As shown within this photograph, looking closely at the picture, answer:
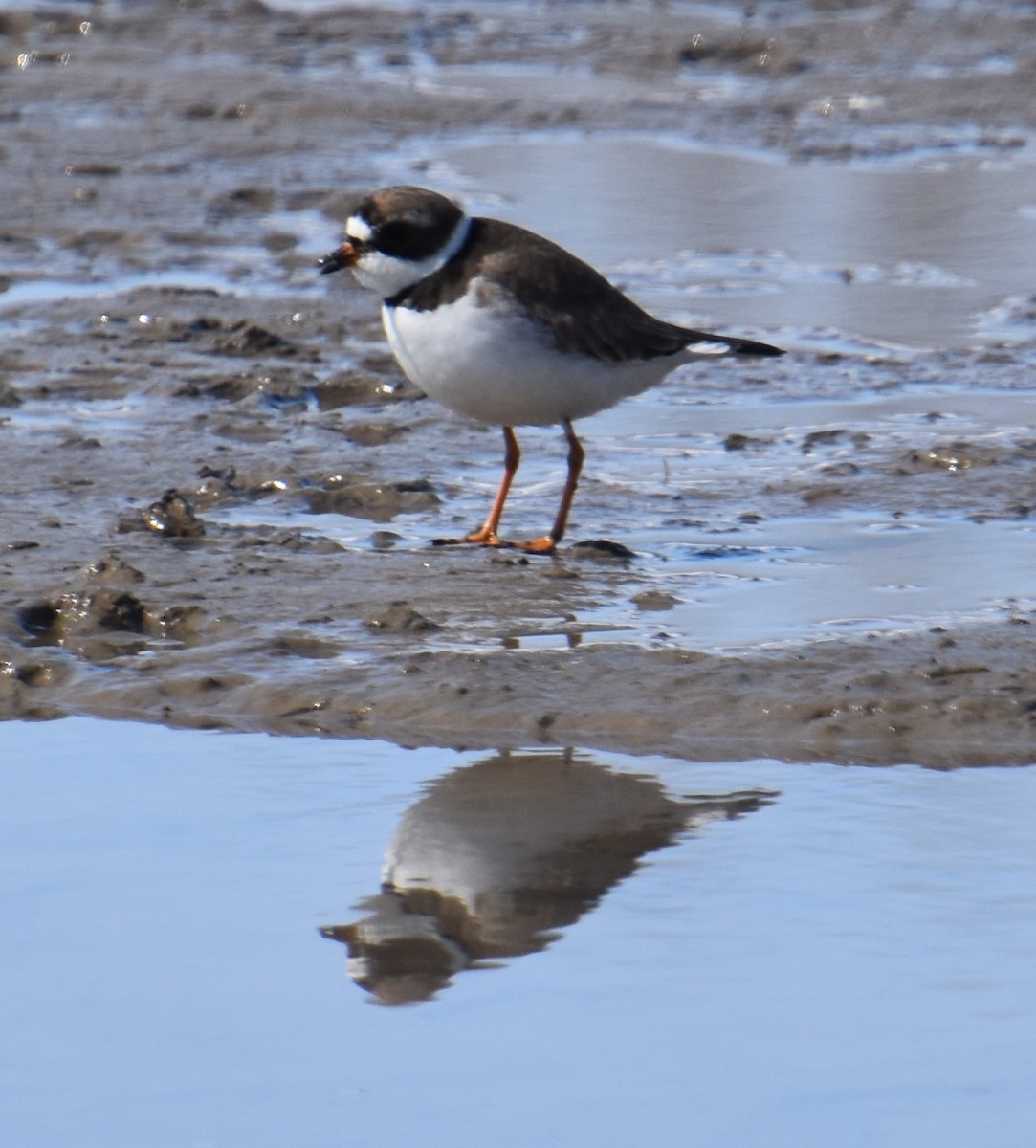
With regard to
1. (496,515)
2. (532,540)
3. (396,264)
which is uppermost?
(396,264)

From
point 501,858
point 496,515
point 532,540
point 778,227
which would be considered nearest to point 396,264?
point 496,515

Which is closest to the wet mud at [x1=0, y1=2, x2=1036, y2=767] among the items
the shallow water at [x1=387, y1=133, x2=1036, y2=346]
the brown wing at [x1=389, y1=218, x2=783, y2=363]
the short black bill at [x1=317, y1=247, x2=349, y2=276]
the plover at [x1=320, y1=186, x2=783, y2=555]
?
the shallow water at [x1=387, y1=133, x2=1036, y2=346]

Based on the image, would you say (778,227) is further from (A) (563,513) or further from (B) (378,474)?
(A) (563,513)

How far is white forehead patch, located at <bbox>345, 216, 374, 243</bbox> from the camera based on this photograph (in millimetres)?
6109

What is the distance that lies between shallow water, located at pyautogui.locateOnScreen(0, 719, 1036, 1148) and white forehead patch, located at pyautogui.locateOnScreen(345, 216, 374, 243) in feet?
6.68

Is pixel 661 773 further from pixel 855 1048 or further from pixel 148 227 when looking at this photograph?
pixel 148 227

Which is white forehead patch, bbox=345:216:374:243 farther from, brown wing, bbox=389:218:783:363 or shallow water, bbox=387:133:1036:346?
shallow water, bbox=387:133:1036:346

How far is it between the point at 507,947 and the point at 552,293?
285 cm

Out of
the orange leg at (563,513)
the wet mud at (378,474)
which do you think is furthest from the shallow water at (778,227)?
the orange leg at (563,513)

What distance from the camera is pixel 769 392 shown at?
A: 25.6ft

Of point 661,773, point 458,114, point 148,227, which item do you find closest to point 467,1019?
point 661,773

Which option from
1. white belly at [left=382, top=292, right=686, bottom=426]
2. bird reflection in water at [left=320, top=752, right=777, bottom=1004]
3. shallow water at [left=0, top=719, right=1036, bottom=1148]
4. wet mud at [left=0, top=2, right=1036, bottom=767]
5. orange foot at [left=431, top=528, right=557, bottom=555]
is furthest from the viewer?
orange foot at [left=431, top=528, right=557, bottom=555]

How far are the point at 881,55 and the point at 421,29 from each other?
11.4 feet

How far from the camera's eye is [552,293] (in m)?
5.96
